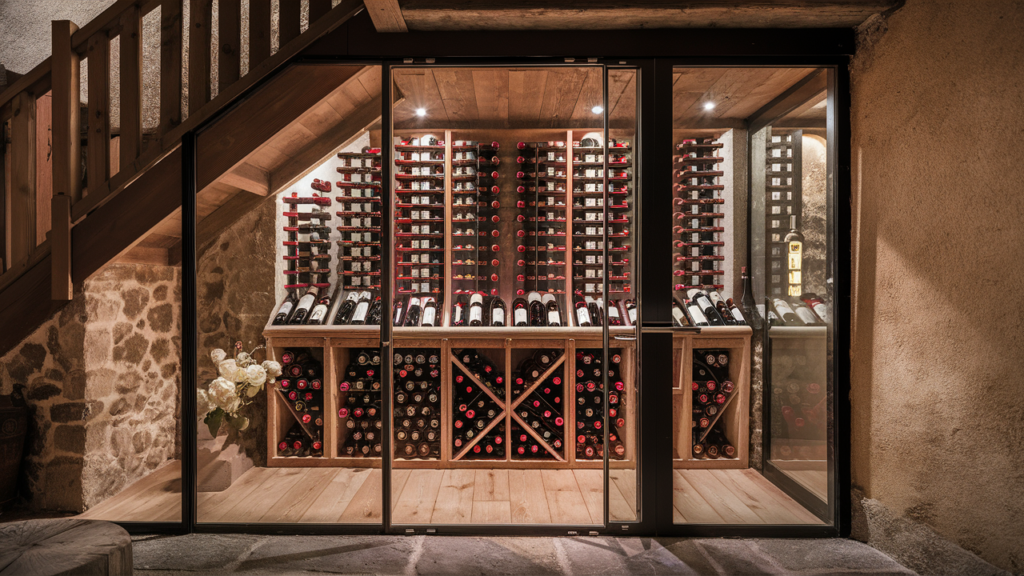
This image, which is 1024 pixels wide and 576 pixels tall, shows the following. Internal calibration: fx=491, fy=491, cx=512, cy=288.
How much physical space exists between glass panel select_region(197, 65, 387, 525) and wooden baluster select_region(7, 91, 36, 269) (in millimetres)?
796

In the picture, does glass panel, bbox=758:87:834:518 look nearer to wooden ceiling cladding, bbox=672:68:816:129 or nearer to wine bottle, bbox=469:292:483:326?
wooden ceiling cladding, bbox=672:68:816:129

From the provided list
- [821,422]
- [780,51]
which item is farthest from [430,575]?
[780,51]

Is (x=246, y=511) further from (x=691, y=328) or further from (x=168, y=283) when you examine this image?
(x=691, y=328)

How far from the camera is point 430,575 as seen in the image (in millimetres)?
2049

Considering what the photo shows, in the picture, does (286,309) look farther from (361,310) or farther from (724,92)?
(724,92)

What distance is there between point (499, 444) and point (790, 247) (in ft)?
7.09

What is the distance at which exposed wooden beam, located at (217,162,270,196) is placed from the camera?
288cm

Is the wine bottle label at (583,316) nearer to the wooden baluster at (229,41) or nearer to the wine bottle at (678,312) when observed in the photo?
the wine bottle at (678,312)

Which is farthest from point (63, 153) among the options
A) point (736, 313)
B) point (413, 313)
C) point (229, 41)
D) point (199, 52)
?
point (736, 313)

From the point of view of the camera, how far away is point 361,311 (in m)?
3.37

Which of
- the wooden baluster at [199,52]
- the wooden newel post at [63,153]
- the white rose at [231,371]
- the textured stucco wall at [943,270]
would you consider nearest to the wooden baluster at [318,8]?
the wooden baluster at [199,52]

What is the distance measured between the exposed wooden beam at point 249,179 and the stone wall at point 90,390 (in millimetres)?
806


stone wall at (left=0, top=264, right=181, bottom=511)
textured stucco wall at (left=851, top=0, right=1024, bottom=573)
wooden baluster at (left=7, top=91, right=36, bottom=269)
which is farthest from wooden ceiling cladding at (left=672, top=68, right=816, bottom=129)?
stone wall at (left=0, top=264, right=181, bottom=511)

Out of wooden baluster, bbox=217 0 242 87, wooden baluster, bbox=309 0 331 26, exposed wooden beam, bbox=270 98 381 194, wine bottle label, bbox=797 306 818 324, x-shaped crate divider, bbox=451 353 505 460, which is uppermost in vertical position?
wooden baluster, bbox=309 0 331 26
